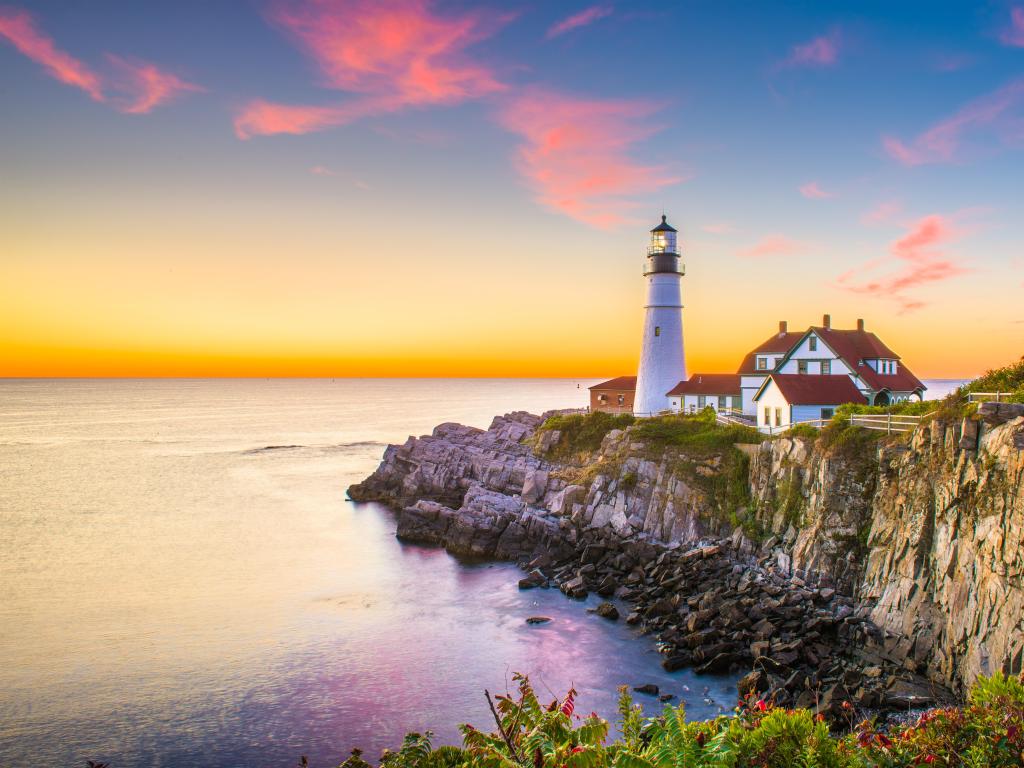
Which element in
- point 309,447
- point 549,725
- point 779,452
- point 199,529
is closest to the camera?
point 549,725

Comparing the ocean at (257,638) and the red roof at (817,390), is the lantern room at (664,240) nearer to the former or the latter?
the red roof at (817,390)

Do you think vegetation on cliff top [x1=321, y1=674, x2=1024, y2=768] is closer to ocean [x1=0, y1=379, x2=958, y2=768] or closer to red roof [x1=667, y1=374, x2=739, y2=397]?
ocean [x1=0, y1=379, x2=958, y2=768]

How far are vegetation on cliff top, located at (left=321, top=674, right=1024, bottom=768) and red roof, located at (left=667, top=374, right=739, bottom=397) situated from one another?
37052mm

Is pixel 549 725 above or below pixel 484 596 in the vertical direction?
above

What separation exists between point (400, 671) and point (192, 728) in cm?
578

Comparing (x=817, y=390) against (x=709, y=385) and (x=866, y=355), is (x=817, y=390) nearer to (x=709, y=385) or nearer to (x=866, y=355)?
(x=866, y=355)

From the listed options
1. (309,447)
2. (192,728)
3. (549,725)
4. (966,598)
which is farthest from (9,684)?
(309,447)

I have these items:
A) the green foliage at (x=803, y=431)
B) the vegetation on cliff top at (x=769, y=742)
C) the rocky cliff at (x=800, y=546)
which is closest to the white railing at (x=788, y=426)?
the green foliage at (x=803, y=431)

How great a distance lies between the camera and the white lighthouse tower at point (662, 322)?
4634 centimetres

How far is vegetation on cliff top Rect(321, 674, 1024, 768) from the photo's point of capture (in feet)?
22.2

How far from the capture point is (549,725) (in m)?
7.49

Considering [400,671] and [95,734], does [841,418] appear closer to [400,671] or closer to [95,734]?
[400,671]

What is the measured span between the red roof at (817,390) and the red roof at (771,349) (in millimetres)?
7838

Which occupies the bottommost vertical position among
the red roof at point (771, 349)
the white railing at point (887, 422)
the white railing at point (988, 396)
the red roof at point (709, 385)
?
the white railing at point (887, 422)
